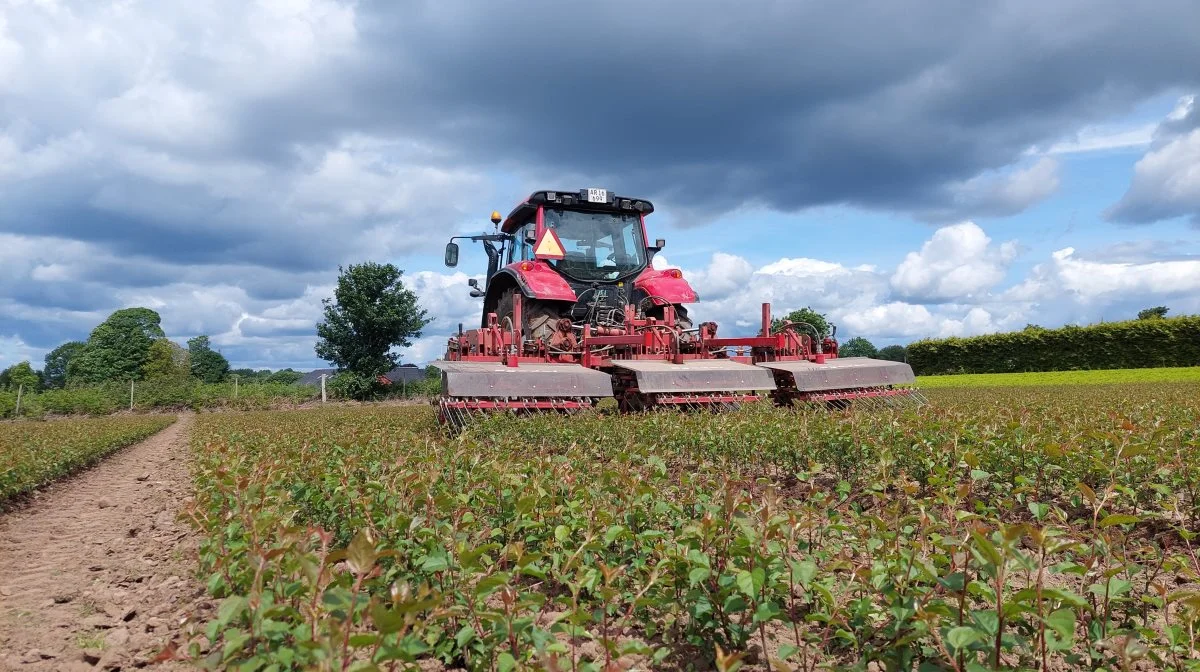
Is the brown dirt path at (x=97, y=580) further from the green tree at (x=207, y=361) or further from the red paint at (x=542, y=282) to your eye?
the green tree at (x=207, y=361)

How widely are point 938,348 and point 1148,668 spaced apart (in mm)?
33452

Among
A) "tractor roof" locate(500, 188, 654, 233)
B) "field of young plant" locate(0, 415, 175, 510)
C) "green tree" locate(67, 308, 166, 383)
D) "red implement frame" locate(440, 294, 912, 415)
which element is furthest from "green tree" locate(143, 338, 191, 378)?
"red implement frame" locate(440, 294, 912, 415)

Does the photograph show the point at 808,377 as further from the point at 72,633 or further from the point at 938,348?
the point at 938,348

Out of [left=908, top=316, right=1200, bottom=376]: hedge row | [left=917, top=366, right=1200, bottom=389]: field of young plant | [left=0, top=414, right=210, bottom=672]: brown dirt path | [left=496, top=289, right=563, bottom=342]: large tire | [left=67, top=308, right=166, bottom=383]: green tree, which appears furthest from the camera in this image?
[left=67, top=308, right=166, bottom=383]: green tree

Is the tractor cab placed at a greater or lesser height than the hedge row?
greater

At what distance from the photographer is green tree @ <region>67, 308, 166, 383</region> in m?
46.5

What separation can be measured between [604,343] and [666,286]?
1.93m

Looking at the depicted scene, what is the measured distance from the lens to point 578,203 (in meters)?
10.9

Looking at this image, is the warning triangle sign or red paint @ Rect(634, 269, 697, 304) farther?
red paint @ Rect(634, 269, 697, 304)

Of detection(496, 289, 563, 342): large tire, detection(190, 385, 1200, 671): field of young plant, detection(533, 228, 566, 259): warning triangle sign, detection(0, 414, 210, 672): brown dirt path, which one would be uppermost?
detection(533, 228, 566, 259): warning triangle sign

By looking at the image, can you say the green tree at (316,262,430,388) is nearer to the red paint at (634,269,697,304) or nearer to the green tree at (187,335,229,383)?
the red paint at (634,269,697,304)

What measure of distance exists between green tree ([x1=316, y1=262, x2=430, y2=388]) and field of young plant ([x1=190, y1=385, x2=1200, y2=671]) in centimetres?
2497

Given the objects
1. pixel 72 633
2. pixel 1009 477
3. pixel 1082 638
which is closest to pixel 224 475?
pixel 72 633

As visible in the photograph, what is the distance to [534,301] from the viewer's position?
10.1 m
